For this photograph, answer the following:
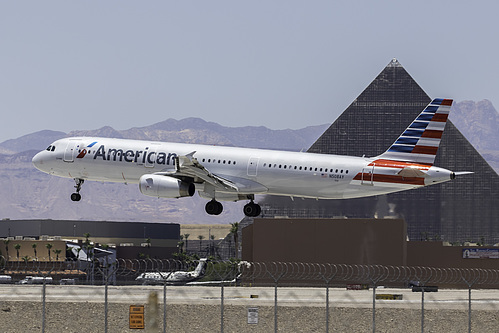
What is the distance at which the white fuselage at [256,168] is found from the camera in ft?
211

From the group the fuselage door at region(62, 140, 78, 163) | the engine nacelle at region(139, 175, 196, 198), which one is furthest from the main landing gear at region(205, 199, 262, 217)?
the fuselage door at region(62, 140, 78, 163)

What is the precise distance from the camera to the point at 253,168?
65.2 meters

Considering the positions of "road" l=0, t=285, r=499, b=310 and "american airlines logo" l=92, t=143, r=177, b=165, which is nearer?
"road" l=0, t=285, r=499, b=310

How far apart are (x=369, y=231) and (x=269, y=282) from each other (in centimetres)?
2088

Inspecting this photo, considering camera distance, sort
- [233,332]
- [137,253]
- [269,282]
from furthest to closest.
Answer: [137,253], [269,282], [233,332]

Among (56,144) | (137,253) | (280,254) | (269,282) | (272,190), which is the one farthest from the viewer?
(137,253)

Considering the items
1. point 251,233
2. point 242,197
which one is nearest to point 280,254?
point 251,233

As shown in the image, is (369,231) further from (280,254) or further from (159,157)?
(159,157)

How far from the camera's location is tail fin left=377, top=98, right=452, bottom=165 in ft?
221

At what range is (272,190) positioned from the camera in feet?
216

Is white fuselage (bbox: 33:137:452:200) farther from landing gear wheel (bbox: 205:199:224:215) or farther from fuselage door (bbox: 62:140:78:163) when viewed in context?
landing gear wheel (bbox: 205:199:224:215)

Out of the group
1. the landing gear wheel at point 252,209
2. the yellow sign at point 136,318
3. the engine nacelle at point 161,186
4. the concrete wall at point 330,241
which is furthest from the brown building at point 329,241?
the yellow sign at point 136,318

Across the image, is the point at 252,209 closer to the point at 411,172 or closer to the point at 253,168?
the point at 253,168

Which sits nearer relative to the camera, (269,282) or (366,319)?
(366,319)
